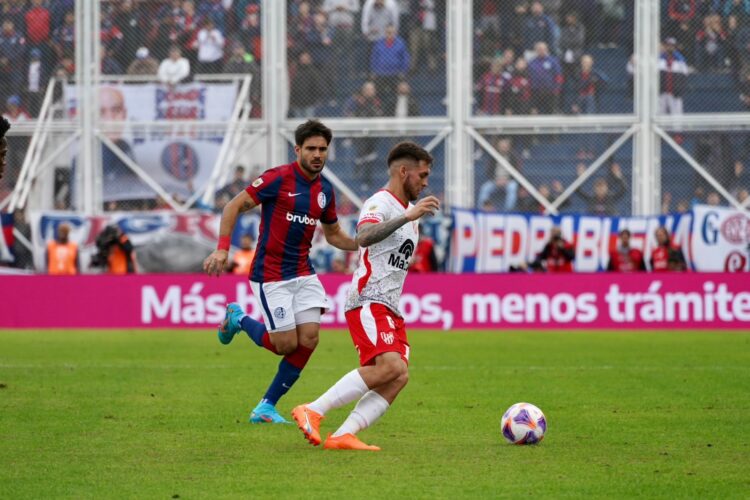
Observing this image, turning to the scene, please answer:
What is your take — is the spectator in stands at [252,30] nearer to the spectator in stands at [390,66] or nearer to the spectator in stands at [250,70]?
the spectator in stands at [250,70]

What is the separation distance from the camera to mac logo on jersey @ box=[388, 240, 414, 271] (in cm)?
869

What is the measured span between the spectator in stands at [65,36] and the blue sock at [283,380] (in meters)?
17.8

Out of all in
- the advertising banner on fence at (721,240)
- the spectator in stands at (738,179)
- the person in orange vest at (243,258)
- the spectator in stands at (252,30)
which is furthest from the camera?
the spectator in stands at (252,30)

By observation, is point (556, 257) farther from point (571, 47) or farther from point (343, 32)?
point (343, 32)

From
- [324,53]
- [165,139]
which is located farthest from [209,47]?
[324,53]

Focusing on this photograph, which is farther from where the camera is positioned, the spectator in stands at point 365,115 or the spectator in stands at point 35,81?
the spectator in stands at point 35,81

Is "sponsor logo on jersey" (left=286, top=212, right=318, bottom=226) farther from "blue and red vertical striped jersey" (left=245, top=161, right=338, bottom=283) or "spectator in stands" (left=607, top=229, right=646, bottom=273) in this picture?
"spectator in stands" (left=607, top=229, right=646, bottom=273)

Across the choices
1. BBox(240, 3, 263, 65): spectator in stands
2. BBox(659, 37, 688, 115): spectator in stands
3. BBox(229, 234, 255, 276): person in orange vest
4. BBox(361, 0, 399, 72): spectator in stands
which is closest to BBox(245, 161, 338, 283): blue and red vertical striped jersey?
BBox(229, 234, 255, 276): person in orange vest

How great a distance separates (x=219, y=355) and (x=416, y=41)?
1069 centimetres

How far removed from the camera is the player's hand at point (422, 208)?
8.02 meters

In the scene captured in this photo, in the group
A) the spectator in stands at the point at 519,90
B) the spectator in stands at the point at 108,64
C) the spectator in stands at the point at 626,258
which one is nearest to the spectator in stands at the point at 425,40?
the spectator in stands at the point at 519,90

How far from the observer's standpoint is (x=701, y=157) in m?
25.5

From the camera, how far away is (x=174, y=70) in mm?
26219

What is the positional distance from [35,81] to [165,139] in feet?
9.70
